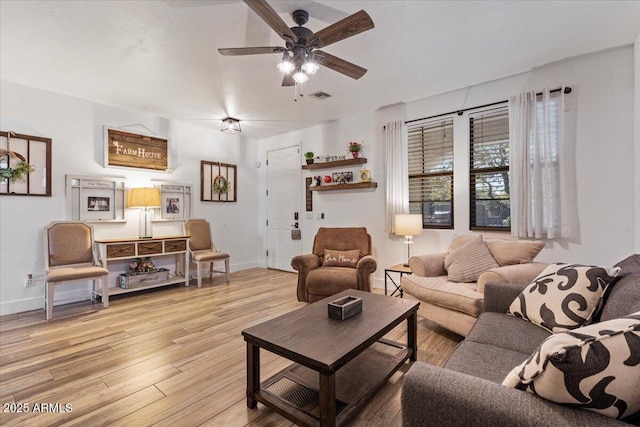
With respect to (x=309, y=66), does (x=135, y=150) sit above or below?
below

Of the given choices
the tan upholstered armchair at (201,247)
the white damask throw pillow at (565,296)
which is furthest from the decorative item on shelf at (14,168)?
the white damask throw pillow at (565,296)

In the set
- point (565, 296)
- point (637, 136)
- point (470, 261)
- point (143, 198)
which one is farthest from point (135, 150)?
point (637, 136)

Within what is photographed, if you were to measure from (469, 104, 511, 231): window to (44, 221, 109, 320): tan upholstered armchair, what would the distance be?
4606mm

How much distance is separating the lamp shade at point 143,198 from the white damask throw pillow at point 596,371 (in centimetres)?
452

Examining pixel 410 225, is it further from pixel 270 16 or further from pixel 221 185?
pixel 221 185

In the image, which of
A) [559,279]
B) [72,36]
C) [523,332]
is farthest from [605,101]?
[72,36]

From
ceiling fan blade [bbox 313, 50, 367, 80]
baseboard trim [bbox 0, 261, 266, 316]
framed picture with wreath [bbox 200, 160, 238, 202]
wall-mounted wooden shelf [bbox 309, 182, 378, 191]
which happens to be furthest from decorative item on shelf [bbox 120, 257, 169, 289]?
ceiling fan blade [bbox 313, 50, 367, 80]

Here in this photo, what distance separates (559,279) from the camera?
1.70m

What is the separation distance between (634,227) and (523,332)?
6.99 feet

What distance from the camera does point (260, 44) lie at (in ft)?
8.63

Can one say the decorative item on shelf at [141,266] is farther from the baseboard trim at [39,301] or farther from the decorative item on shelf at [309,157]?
the decorative item on shelf at [309,157]

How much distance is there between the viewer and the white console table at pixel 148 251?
3791 millimetres

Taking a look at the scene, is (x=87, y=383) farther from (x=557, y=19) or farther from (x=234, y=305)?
(x=557, y=19)

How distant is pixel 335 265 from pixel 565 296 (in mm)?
2464
